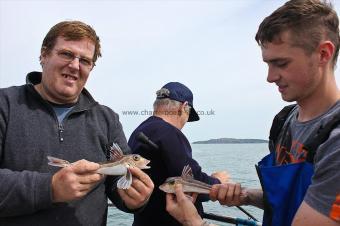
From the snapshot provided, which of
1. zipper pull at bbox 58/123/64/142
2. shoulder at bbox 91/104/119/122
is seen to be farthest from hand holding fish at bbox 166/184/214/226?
zipper pull at bbox 58/123/64/142

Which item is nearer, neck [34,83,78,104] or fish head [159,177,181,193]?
neck [34,83,78,104]

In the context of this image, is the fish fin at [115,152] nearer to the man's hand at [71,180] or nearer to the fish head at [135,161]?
the fish head at [135,161]

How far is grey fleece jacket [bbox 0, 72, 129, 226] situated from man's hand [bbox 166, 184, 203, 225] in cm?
57

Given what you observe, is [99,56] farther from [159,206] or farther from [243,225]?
[243,225]

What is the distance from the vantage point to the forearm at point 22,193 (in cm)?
302

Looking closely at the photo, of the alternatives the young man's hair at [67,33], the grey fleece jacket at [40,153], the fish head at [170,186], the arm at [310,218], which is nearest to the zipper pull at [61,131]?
the grey fleece jacket at [40,153]

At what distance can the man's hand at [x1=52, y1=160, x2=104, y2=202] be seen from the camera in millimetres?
3066

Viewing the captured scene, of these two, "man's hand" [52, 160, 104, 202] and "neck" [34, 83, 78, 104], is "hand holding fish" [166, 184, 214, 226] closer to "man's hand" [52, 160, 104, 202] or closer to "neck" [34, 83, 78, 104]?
"man's hand" [52, 160, 104, 202]

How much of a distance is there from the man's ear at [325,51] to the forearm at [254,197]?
1.75 m

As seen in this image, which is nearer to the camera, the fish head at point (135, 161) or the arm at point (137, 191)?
the arm at point (137, 191)

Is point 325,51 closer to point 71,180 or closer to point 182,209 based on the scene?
point 182,209

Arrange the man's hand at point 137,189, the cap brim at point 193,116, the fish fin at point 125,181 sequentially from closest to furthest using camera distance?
the fish fin at point 125,181, the man's hand at point 137,189, the cap brim at point 193,116

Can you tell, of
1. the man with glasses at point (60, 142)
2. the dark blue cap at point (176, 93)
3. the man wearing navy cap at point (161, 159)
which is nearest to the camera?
the man with glasses at point (60, 142)

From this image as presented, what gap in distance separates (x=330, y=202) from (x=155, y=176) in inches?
121
